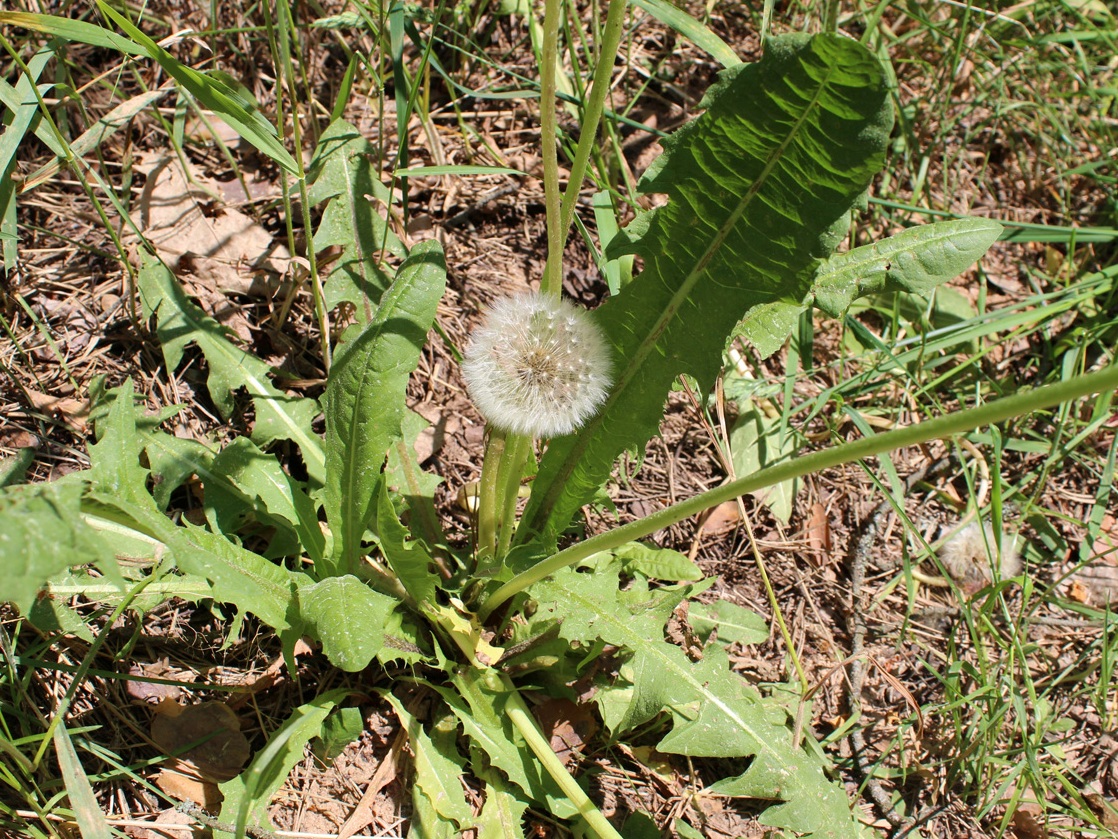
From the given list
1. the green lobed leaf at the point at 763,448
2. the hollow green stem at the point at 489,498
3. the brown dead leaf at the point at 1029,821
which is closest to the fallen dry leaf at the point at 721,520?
the green lobed leaf at the point at 763,448

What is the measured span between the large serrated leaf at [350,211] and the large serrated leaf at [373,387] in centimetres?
50

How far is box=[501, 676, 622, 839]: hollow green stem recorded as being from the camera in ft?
7.36

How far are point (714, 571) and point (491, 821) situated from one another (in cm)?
120

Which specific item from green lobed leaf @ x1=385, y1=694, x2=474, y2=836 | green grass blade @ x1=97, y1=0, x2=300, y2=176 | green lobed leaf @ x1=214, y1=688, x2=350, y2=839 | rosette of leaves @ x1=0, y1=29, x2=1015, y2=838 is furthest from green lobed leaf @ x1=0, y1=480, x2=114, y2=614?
green lobed leaf @ x1=385, y1=694, x2=474, y2=836

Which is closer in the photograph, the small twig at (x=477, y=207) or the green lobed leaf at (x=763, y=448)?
the green lobed leaf at (x=763, y=448)

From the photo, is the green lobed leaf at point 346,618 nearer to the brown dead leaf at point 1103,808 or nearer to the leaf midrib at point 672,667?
the leaf midrib at point 672,667

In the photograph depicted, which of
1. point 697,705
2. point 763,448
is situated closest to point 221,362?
point 697,705

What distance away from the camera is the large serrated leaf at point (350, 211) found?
274 centimetres

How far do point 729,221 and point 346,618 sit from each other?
134 centimetres

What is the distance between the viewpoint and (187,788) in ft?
7.75

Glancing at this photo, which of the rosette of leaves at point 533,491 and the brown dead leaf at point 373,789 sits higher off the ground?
the rosette of leaves at point 533,491

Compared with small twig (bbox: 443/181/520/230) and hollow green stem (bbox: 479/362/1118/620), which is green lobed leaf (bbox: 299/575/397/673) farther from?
small twig (bbox: 443/181/520/230)

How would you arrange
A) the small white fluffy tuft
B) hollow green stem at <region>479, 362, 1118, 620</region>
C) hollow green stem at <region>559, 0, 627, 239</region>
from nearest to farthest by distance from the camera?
hollow green stem at <region>479, 362, 1118, 620</region>
hollow green stem at <region>559, 0, 627, 239</region>
the small white fluffy tuft

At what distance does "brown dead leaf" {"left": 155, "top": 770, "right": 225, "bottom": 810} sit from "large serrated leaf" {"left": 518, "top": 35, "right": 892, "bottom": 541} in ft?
3.98
